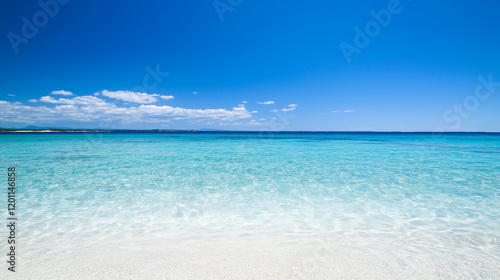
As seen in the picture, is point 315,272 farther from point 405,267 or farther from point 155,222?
point 155,222

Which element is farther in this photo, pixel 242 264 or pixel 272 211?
pixel 272 211

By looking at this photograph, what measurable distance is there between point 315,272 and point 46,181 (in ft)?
33.9

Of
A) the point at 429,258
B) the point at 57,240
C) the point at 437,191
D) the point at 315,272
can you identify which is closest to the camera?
the point at 315,272

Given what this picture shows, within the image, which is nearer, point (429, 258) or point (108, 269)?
point (108, 269)

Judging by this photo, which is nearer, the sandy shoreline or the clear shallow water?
the sandy shoreline

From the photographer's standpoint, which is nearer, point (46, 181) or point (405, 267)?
point (405, 267)

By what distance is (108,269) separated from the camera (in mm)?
3230

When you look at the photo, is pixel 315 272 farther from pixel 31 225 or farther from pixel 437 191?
pixel 437 191

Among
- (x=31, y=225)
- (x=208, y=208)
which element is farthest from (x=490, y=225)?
(x=31, y=225)

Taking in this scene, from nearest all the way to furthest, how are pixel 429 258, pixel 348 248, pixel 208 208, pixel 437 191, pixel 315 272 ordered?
pixel 315 272 < pixel 429 258 < pixel 348 248 < pixel 208 208 < pixel 437 191

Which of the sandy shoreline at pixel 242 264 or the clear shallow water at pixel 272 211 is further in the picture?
the clear shallow water at pixel 272 211

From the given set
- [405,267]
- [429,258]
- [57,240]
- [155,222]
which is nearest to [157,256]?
[155,222]

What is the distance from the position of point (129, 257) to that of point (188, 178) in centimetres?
619

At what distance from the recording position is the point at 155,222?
16.7ft
